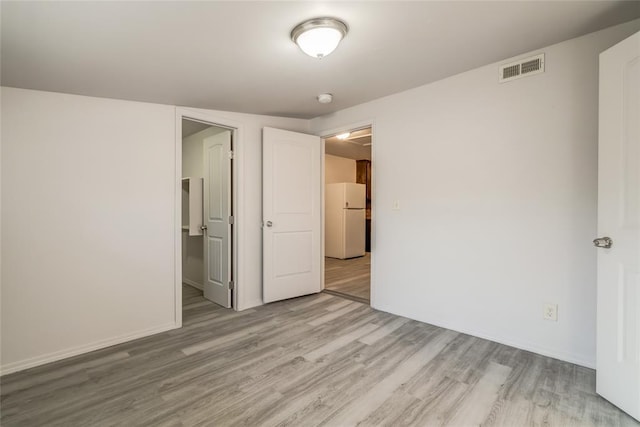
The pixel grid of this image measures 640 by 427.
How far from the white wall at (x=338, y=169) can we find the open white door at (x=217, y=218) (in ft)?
12.4

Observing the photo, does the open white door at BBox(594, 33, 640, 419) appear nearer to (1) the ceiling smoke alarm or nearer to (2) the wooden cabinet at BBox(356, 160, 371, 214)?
(1) the ceiling smoke alarm

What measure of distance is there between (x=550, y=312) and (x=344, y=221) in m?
4.61

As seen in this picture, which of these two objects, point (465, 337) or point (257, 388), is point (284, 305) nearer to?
point (257, 388)

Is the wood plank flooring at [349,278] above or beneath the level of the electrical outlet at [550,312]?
beneath

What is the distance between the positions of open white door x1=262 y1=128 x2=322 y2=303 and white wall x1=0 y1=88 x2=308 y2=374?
1.01 metres

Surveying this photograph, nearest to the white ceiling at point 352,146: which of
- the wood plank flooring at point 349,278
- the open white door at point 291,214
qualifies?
the open white door at point 291,214

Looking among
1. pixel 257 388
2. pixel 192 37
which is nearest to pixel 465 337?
pixel 257 388

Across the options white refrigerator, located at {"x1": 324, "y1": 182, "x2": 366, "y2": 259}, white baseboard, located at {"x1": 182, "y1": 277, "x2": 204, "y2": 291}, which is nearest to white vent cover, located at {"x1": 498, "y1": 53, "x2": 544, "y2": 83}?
white baseboard, located at {"x1": 182, "y1": 277, "x2": 204, "y2": 291}

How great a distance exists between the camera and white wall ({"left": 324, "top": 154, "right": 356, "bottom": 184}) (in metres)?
7.39

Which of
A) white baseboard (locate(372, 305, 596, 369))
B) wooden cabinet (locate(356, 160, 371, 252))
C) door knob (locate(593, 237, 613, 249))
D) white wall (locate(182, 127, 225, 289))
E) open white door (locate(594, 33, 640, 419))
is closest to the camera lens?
open white door (locate(594, 33, 640, 419))

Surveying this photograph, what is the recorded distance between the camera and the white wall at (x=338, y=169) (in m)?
7.39

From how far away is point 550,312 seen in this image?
226 cm

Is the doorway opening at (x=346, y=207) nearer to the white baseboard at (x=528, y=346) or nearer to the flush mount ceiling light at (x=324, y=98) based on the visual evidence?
the flush mount ceiling light at (x=324, y=98)

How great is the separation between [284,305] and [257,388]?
163 centimetres
